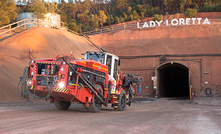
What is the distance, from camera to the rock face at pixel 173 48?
32281 mm

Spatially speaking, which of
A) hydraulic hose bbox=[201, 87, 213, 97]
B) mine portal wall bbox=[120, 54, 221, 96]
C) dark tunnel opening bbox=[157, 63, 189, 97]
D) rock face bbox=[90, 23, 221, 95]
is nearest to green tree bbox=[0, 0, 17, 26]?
rock face bbox=[90, 23, 221, 95]

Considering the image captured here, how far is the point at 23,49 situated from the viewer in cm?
2384

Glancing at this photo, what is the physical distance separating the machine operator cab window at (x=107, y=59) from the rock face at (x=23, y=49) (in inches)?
275

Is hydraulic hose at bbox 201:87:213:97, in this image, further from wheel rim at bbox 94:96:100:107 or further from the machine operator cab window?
wheel rim at bbox 94:96:100:107

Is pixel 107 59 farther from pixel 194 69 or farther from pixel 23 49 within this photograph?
pixel 194 69

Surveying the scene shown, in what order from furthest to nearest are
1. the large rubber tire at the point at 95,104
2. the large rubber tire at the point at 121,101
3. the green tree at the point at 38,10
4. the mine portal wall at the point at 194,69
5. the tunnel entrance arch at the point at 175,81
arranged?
the green tree at the point at 38,10, the tunnel entrance arch at the point at 175,81, the mine portal wall at the point at 194,69, the large rubber tire at the point at 121,101, the large rubber tire at the point at 95,104

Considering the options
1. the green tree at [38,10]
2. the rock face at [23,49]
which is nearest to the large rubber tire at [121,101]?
the rock face at [23,49]

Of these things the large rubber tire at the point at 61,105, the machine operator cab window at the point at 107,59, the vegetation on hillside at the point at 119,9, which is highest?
the vegetation on hillside at the point at 119,9

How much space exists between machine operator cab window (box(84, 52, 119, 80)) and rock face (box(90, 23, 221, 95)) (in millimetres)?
20297

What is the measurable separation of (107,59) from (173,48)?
76.4 feet

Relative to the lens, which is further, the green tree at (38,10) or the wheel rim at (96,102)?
the green tree at (38,10)

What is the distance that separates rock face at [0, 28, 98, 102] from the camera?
57.4 ft

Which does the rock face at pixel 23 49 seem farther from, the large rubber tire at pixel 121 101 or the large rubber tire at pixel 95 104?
the large rubber tire at pixel 121 101

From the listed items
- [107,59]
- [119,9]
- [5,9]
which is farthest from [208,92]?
[119,9]
